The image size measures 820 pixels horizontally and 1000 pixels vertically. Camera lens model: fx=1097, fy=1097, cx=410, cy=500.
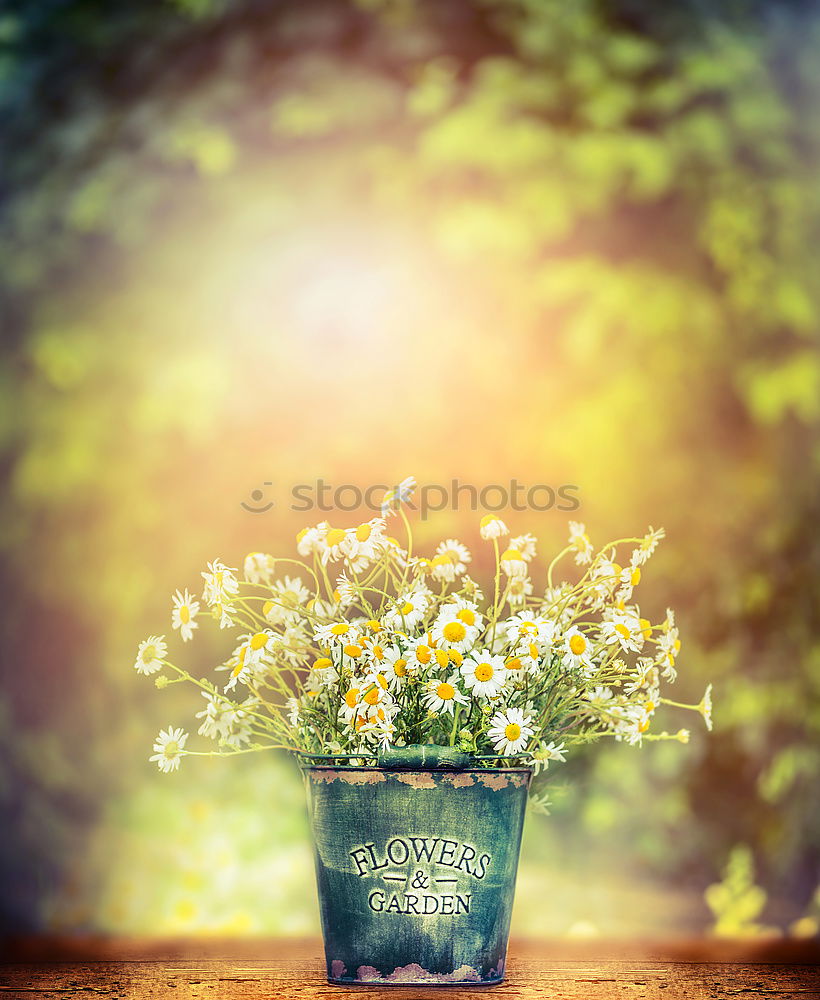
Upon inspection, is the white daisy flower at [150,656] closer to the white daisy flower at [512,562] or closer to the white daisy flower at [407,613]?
the white daisy flower at [407,613]

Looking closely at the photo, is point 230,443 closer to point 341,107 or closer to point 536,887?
point 341,107

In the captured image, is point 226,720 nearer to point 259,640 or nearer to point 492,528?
point 259,640

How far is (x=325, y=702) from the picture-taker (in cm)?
109

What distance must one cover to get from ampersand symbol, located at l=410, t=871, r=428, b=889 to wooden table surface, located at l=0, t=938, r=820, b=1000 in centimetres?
9

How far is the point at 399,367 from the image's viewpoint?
175 cm

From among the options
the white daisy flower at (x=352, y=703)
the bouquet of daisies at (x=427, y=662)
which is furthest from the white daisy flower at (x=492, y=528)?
the white daisy flower at (x=352, y=703)

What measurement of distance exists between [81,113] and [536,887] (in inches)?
56.0

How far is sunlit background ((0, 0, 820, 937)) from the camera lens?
1.65 meters

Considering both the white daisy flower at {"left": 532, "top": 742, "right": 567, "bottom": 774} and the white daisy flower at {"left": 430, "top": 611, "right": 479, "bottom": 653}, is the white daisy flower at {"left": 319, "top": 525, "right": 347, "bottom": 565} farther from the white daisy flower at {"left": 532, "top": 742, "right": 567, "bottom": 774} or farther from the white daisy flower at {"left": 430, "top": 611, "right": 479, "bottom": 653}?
the white daisy flower at {"left": 532, "top": 742, "right": 567, "bottom": 774}

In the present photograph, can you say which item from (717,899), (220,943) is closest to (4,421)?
(220,943)

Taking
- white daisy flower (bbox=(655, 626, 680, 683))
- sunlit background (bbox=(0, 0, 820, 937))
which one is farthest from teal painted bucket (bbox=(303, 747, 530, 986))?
sunlit background (bbox=(0, 0, 820, 937))

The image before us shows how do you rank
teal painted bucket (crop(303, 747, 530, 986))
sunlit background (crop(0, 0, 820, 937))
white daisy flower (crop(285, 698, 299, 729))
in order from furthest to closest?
sunlit background (crop(0, 0, 820, 937))
white daisy flower (crop(285, 698, 299, 729))
teal painted bucket (crop(303, 747, 530, 986))

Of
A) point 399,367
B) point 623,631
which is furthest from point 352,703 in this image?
point 399,367

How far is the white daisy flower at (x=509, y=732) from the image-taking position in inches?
39.9
